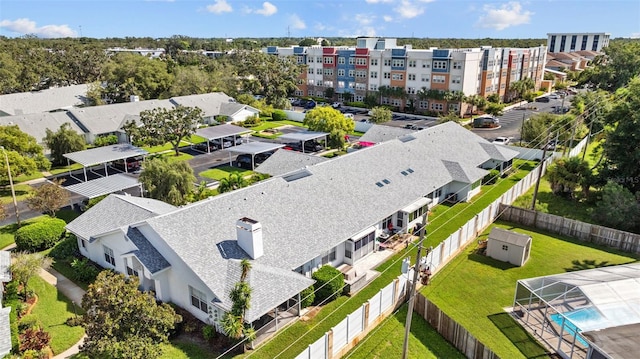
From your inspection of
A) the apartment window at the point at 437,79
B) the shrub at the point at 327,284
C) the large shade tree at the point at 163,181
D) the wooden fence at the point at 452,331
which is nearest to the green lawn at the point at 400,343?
the wooden fence at the point at 452,331

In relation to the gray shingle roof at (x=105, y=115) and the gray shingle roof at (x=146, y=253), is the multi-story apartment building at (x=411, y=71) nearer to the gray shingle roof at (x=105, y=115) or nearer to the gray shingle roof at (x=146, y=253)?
the gray shingle roof at (x=105, y=115)

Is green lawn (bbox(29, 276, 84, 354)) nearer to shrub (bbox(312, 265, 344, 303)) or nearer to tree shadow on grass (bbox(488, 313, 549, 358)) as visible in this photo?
shrub (bbox(312, 265, 344, 303))

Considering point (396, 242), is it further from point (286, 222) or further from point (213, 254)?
point (213, 254)

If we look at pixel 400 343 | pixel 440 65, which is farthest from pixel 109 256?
pixel 440 65

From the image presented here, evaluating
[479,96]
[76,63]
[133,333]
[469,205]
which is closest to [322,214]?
[133,333]

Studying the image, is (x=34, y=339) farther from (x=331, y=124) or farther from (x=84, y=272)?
(x=331, y=124)

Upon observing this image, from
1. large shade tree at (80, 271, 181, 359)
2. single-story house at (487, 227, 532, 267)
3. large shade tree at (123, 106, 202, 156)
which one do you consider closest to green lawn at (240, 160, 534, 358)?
single-story house at (487, 227, 532, 267)
